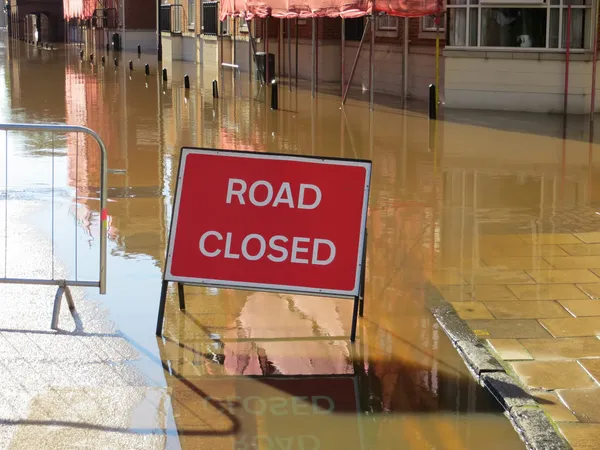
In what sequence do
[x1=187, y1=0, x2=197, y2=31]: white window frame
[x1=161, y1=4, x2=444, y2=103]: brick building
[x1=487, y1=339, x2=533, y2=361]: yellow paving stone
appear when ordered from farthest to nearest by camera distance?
[x1=187, y1=0, x2=197, y2=31]: white window frame
[x1=161, y1=4, x2=444, y2=103]: brick building
[x1=487, y1=339, x2=533, y2=361]: yellow paving stone

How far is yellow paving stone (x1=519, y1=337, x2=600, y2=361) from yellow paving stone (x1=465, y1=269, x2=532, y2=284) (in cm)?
143

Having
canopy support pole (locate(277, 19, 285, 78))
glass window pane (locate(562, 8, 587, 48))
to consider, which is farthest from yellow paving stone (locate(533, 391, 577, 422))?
canopy support pole (locate(277, 19, 285, 78))

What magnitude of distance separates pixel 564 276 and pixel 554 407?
2797mm

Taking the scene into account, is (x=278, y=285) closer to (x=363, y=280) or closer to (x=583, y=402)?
(x=363, y=280)

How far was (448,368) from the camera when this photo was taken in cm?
594

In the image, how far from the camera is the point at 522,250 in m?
8.79

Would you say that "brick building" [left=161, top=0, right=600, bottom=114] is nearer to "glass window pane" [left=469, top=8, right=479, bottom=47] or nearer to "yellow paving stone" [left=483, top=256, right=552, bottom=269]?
"glass window pane" [left=469, top=8, right=479, bottom=47]

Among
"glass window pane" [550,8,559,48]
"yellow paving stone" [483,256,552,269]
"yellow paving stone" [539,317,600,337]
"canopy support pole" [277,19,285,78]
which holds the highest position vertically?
"glass window pane" [550,8,559,48]

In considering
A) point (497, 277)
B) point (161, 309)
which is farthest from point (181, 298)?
point (497, 277)

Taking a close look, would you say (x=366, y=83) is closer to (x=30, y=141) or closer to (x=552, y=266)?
(x=30, y=141)

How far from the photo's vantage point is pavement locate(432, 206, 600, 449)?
17.8 feet

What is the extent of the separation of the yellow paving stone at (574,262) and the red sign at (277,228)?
8.28ft

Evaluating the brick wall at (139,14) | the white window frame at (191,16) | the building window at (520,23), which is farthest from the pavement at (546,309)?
the brick wall at (139,14)

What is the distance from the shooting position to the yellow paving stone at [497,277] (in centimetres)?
780
